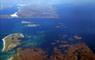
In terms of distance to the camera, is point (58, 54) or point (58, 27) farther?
point (58, 27)

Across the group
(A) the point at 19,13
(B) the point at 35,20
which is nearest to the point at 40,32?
(B) the point at 35,20

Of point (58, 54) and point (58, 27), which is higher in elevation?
point (58, 27)

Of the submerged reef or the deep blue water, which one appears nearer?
the submerged reef

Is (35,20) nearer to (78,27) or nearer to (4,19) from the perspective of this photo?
(4,19)

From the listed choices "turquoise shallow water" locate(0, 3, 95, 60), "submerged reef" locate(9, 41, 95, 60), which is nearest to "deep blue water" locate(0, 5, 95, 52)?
"turquoise shallow water" locate(0, 3, 95, 60)

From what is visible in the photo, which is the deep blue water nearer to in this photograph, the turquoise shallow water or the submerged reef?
the turquoise shallow water

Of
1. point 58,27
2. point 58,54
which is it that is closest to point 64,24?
point 58,27

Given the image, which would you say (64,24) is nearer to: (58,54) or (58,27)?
(58,27)

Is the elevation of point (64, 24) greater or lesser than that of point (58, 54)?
greater

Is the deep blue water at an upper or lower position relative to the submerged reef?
upper
